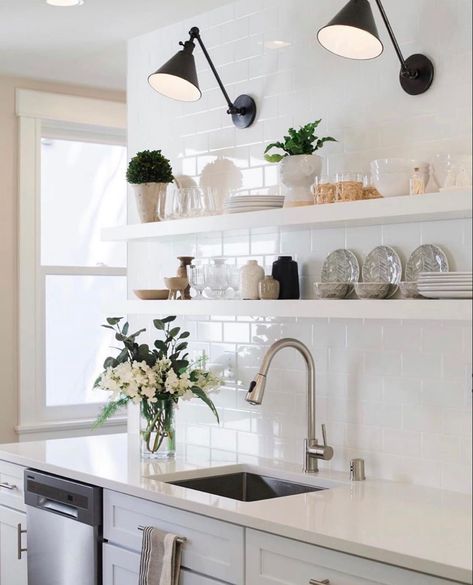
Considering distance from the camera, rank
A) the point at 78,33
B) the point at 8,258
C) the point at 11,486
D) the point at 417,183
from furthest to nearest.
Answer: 1. the point at 8,258
2. the point at 78,33
3. the point at 11,486
4. the point at 417,183

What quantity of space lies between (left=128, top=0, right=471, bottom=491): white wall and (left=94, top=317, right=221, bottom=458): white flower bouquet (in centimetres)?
20

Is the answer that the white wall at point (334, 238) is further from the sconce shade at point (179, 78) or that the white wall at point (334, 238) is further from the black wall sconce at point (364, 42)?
the sconce shade at point (179, 78)

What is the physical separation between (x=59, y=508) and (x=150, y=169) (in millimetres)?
1326

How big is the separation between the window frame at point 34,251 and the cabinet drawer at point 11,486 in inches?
46.4

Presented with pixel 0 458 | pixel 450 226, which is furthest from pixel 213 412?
pixel 450 226

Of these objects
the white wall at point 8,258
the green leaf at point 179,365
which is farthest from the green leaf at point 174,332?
the white wall at point 8,258

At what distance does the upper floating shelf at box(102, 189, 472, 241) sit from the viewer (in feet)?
8.68

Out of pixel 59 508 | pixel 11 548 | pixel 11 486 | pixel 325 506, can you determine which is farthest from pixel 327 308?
pixel 11 548

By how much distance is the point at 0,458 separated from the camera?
3.82 metres

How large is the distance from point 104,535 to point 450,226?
1542 millimetres

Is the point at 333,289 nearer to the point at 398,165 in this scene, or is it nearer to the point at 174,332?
the point at 398,165

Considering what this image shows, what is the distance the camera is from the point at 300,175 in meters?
3.24

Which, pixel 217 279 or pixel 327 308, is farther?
pixel 217 279

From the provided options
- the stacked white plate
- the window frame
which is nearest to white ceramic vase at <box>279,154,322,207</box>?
the stacked white plate
